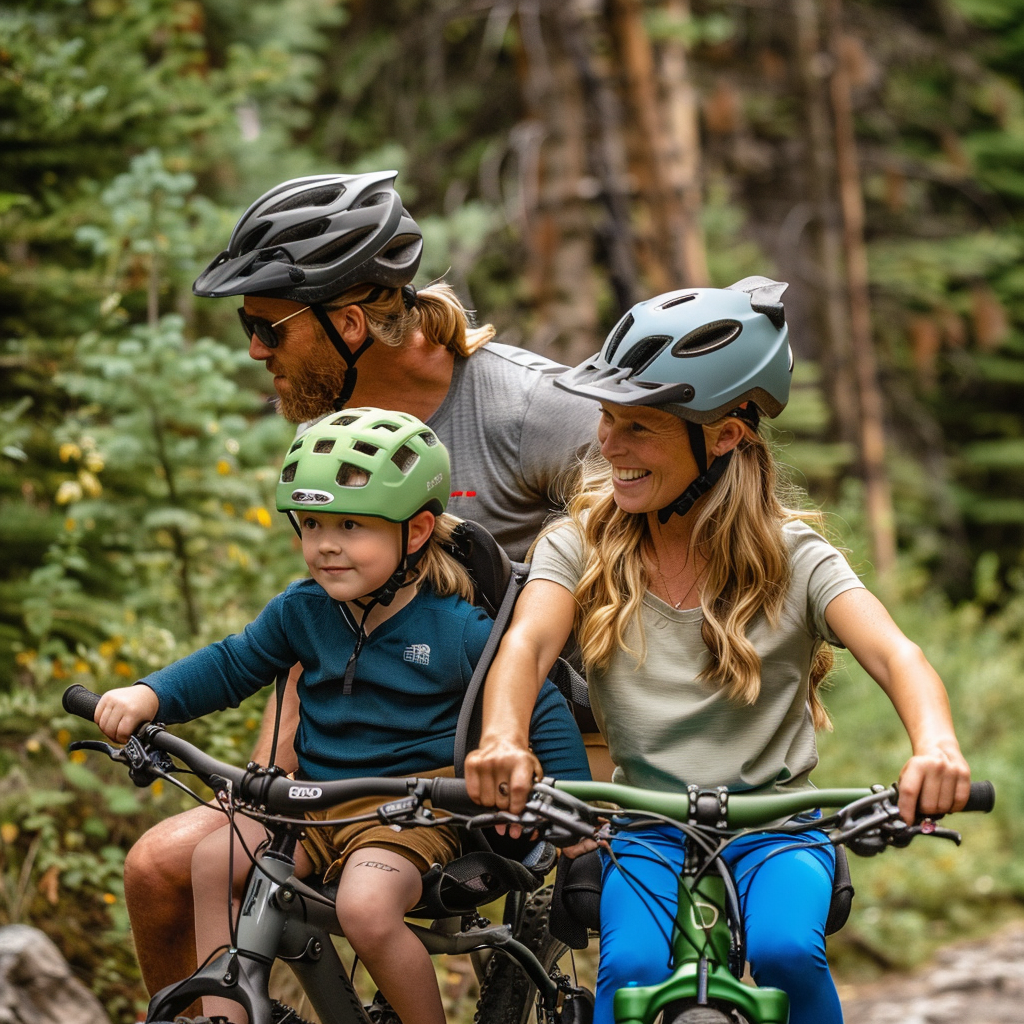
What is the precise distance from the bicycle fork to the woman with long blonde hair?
0.53 ft

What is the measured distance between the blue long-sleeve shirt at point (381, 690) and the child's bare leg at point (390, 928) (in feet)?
0.82

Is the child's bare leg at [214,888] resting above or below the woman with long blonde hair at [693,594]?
below

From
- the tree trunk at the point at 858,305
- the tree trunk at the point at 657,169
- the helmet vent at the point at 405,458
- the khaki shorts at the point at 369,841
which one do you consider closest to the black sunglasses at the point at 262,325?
the helmet vent at the point at 405,458

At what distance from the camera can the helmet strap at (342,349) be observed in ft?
12.5

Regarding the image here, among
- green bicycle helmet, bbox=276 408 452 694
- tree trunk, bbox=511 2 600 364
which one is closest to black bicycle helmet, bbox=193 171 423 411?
green bicycle helmet, bbox=276 408 452 694

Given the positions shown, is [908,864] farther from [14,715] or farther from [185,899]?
[185,899]

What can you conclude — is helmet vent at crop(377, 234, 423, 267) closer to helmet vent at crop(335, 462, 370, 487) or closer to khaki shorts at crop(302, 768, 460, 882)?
helmet vent at crop(335, 462, 370, 487)

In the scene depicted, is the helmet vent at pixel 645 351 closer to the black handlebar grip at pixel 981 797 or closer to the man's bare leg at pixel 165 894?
the black handlebar grip at pixel 981 797

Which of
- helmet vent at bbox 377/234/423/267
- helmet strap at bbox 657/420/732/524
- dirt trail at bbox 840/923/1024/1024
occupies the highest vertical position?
helmet vent at bbox 377/234/423/267

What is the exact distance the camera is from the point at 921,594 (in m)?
14.9

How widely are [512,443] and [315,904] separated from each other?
1.50 meters

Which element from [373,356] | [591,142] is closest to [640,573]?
[373,356]

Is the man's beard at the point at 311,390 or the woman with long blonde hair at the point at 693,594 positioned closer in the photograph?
the woman with long blonde hair at the point at 693,594

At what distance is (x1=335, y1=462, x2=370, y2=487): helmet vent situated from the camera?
3.18 meters
